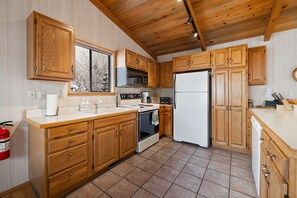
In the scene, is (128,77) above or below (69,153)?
above

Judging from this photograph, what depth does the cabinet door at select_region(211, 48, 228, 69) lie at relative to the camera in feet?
9.43

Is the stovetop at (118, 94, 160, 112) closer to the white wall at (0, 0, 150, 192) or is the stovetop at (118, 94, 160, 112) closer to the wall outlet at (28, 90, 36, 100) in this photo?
the white wall at (0, 0, 150, 192)

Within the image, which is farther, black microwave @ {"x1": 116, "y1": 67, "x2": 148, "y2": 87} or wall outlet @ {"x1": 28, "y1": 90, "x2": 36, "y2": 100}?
black microwave @ {"x1": 116, "y1": 67, "x2": 148, "y2": 87}

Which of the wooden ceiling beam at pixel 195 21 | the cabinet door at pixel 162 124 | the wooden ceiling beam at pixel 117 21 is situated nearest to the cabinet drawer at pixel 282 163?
the wooden ceiling beam at pixel 195 21

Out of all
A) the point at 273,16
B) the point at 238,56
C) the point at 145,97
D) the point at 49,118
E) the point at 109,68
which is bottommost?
the point at 49,118

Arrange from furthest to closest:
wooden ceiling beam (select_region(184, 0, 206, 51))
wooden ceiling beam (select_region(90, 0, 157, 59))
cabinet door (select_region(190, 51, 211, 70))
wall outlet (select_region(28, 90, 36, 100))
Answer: cabinet door (select_region(190, 51, 211, 70))
wooden ceiling beam (select_region(90, 0, 157, 59))
wooden ceiling beam (select_region(184, 0, 206, 51))
wall outlet (select_region(28, 90, 36, 100))

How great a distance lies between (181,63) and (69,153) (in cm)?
303

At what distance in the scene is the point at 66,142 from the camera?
5.16 ft

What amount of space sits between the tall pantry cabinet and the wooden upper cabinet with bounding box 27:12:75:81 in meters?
2.85

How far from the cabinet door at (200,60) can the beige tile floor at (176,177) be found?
1.95m

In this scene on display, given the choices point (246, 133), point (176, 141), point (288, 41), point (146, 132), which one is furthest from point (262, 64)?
point (146, 132)

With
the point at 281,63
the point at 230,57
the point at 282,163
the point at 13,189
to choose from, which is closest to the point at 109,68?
the point at 13,189

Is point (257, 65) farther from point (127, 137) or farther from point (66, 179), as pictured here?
point (66, 179)

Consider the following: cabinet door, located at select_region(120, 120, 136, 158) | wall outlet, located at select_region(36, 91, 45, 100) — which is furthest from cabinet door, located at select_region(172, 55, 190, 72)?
wall outlet, located at select_region(36, 91, 45, 100)
